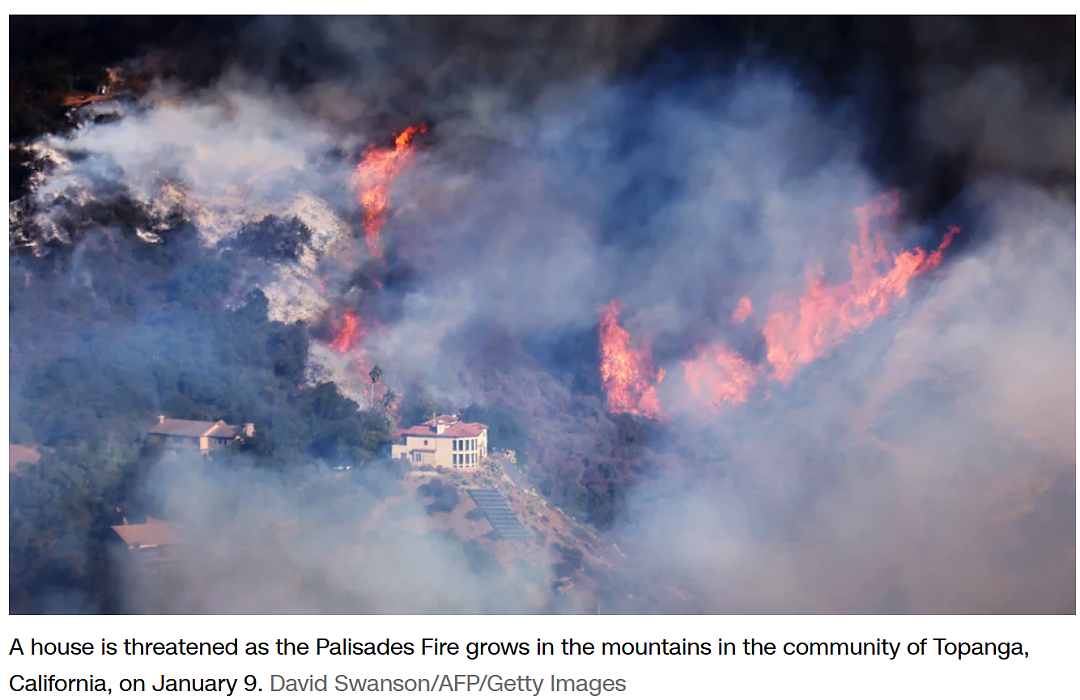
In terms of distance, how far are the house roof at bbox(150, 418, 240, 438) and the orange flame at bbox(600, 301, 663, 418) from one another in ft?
30.1

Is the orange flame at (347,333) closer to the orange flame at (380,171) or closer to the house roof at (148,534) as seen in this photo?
the orange flame at (380,171)

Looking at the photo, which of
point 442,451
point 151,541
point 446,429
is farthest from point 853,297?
point 151,541

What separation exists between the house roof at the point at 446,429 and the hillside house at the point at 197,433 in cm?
378

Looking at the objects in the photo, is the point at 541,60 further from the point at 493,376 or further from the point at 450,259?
the point at 493,376

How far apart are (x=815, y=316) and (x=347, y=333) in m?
11.6

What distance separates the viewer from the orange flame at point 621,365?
103 feet

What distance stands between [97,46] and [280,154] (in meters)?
4.98

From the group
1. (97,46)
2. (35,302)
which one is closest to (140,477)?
(35,302)

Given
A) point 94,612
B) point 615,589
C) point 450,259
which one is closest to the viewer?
point 94,612

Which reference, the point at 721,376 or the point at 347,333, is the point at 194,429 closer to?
the point at 347,333

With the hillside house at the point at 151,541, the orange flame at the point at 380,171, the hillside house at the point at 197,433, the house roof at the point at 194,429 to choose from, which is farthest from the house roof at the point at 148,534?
the orange flame at the point at 380,171

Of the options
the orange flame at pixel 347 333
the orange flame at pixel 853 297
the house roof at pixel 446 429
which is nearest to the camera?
the house roof at pixel 446 429

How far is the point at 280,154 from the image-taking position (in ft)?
101

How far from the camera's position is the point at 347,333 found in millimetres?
31344
